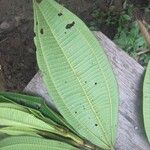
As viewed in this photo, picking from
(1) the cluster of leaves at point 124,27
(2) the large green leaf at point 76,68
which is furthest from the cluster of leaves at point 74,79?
(1) the cluster of leaves at point 124,27

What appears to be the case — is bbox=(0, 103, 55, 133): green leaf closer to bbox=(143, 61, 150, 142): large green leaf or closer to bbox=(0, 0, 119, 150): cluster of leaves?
bbox=(0, 0, 119, 150): cluster of leaves

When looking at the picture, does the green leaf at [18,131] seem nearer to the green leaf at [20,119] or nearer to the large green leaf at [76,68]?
the green leaf at [20,119]

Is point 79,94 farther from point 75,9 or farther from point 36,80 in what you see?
point 75,9

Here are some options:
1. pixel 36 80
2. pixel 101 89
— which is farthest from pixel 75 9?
pixel 101 89

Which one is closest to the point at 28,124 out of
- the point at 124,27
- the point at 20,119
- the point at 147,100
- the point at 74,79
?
the point at 20,119

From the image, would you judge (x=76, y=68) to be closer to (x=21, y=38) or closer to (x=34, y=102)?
(x=34, y=102)
